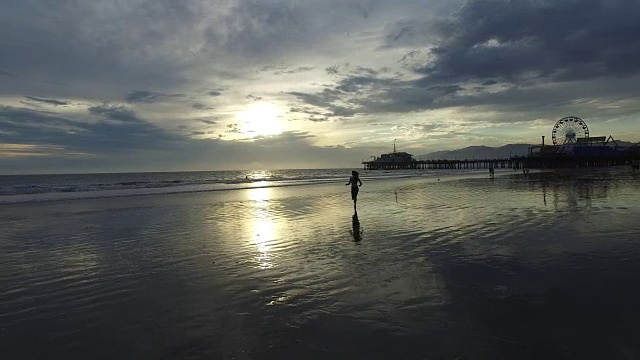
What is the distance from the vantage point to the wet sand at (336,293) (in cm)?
479

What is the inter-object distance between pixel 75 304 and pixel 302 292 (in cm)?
400

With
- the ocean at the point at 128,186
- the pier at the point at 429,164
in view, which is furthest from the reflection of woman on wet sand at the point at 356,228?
the pier at the point at 429,164

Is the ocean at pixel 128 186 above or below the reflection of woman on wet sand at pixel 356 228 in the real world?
above

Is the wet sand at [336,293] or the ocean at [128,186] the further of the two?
the ocean at [128,186]

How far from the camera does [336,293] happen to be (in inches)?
265

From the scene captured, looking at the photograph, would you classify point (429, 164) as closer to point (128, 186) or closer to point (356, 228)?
point (128, 186)

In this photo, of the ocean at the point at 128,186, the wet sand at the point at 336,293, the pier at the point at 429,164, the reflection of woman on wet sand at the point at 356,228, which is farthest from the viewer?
the pier at the point at 429,164

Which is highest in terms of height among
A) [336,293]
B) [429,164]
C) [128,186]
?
[429,164]

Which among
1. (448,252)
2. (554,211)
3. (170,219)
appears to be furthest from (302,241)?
(554,211)

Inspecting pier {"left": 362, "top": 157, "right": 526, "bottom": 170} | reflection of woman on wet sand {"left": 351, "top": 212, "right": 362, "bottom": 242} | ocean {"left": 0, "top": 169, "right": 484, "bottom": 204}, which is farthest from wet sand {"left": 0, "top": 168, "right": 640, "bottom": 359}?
pier {"left": 362, "top": 157, "right": 526, "bottom": 170}

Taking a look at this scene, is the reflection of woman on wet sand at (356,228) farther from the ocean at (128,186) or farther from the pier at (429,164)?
the pier at (429,164)

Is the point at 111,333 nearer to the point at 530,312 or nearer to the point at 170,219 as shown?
the point at 530,312

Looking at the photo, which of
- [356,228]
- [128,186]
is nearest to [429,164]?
[128,186]

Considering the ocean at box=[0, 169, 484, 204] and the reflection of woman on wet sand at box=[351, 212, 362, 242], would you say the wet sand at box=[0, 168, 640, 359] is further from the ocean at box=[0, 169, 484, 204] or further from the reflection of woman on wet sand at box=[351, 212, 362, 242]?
the ocean at box=[0, 169, 484, 204]
